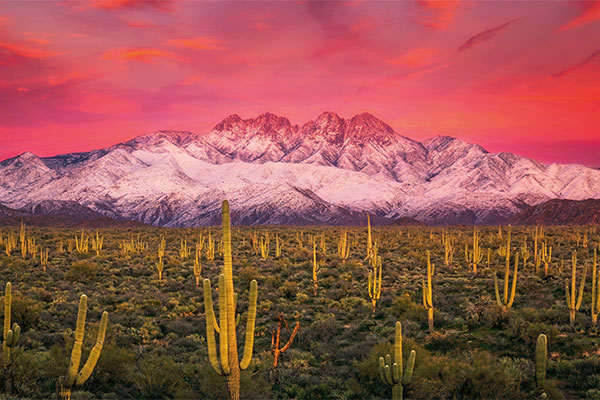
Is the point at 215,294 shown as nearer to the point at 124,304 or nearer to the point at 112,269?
the point at 124,304

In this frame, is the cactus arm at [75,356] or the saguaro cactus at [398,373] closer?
the cactus arm at [75,356]

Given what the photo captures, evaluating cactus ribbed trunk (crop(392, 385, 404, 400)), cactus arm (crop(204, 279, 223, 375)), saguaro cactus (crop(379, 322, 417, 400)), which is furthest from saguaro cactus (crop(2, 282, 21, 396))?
cactus ribbed trunk (crop(392, 385, 404, 400))

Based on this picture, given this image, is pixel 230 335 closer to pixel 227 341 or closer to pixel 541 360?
pixel 227 341

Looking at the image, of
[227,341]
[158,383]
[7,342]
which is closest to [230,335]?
[227,341]

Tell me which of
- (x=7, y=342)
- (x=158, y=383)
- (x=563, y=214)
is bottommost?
(x=158, y=383)

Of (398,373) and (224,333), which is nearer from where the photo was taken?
(224,333)

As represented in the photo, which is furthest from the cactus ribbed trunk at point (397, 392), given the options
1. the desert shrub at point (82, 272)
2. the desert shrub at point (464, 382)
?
the desert shrub at point (82, 272)

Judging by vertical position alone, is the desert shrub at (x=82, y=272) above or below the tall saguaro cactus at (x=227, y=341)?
below

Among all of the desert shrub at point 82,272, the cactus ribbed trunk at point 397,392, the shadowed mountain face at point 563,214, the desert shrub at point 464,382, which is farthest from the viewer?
the shadowed mountain face at point 563,214

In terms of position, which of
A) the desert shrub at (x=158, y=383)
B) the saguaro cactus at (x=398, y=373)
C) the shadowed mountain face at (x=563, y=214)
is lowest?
the desert shrub at (x=158, y=383)

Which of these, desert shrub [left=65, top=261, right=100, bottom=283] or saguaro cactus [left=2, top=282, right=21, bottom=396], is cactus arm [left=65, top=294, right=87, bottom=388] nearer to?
saguaro cactus [left=2, top=282, right=21, bottom=396]

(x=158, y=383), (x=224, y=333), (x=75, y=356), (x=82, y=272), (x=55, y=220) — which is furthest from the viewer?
(x=55, y=220)

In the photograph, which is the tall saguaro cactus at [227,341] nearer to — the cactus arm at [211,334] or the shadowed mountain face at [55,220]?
the cactus arm at [211,334]

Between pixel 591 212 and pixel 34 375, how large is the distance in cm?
13601
